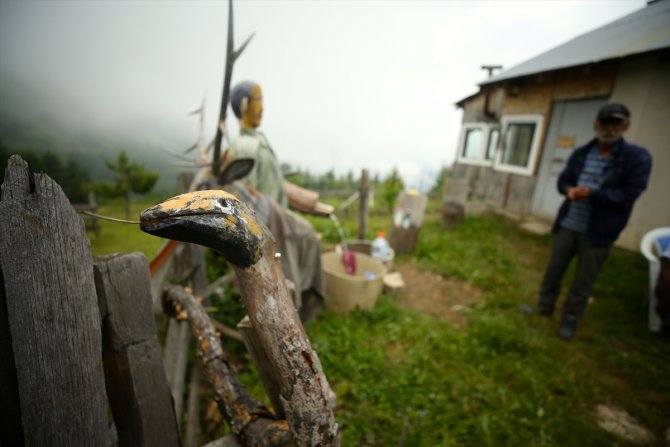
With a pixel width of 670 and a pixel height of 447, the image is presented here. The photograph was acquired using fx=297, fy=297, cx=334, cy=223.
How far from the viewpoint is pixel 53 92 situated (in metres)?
0.97

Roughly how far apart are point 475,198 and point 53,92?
9.47 m

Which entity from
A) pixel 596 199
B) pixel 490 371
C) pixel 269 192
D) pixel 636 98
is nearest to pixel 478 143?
pixel 636 98

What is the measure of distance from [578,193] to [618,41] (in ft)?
15.6

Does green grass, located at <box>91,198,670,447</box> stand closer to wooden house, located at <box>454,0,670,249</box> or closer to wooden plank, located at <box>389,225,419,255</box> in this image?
wooden plank, located at <box>389,225,419,255</box>

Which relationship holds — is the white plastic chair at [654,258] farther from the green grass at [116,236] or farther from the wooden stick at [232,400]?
the green grass at [116,236]

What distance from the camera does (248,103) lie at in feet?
8.55

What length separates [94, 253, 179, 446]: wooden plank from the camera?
0.97 metres

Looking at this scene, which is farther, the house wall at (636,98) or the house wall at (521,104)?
the house wall at (521,104)

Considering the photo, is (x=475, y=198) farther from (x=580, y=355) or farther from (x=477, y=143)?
(x=580, y=355)

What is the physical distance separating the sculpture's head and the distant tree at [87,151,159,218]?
127 cm

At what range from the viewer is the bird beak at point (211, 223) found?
63cm

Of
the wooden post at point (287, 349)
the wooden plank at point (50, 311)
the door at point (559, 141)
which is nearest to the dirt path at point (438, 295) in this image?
the wooden post at point (287, 349)

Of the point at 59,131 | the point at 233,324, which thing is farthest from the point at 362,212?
the point at 59,131

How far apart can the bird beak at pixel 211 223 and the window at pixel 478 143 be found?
8.98 metres
